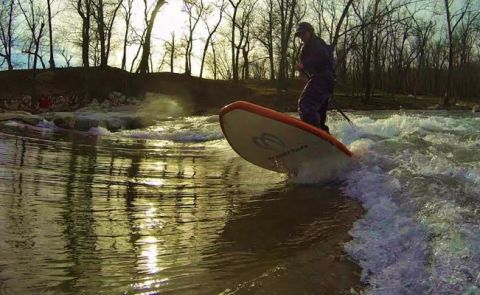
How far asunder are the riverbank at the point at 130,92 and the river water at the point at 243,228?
25910 mm

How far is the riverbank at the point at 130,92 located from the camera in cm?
3466

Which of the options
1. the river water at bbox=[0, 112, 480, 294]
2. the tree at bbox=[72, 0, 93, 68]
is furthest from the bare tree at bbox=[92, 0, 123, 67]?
the river water at bbox=[0, 112, 480, 294]

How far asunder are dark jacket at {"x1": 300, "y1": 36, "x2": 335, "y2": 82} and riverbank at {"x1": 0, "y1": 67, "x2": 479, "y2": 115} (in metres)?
24.9

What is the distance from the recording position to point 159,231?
404cm

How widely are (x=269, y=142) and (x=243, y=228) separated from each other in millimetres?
2438

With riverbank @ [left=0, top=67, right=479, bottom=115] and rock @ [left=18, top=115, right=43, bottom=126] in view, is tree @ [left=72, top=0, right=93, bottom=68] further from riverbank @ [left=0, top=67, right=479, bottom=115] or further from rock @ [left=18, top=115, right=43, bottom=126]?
rock @ [left=18, top=115, right=43, bottom=126]

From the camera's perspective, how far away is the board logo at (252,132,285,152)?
21.4 ft

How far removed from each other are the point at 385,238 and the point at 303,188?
2408 mm

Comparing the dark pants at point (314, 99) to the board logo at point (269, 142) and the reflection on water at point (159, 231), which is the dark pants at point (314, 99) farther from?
the reflection on water at point (159, 231)

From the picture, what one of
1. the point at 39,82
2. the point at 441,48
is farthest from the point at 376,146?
the point at 441,48

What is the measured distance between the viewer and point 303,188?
614cm

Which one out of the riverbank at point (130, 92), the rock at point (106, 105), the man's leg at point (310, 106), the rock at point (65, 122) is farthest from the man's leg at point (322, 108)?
the rock at point (106, 105)

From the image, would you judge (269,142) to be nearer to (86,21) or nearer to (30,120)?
(30,120)

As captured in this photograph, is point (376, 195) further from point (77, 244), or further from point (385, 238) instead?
point (77, 244)
